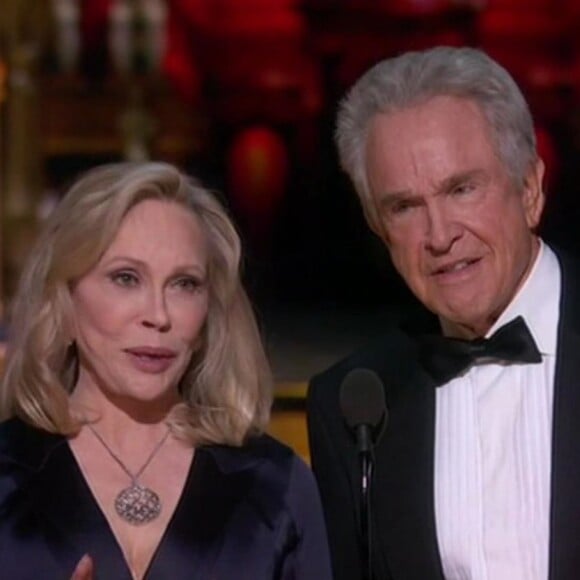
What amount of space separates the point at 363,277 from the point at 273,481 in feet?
10.1

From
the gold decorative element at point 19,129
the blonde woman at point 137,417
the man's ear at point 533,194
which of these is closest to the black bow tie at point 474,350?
the man's ear at point 533,194

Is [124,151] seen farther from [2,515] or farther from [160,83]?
[2,515]

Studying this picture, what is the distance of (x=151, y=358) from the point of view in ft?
7.22

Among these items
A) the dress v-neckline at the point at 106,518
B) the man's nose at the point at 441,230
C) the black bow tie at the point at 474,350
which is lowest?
the dress v-neckline at the point at 106,518

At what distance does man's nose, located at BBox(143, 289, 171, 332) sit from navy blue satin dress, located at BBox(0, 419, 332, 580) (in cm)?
21

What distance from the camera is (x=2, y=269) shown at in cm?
520

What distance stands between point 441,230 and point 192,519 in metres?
0.51

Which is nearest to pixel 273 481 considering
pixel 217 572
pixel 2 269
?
pixel 217 572

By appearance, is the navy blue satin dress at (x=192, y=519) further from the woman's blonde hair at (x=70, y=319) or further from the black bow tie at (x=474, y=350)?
the black bow tie at (x=474, y=350)

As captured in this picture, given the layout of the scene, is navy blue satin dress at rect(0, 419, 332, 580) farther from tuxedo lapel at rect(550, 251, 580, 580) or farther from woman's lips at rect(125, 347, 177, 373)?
tuxedo lapel at rect(550, 251, 580, 580)

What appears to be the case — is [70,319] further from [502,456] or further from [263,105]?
[263,105]

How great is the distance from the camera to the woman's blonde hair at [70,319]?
222 centimetres

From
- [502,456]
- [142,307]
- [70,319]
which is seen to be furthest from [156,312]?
[502,456]

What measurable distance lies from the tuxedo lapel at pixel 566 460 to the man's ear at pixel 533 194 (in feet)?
0.50
